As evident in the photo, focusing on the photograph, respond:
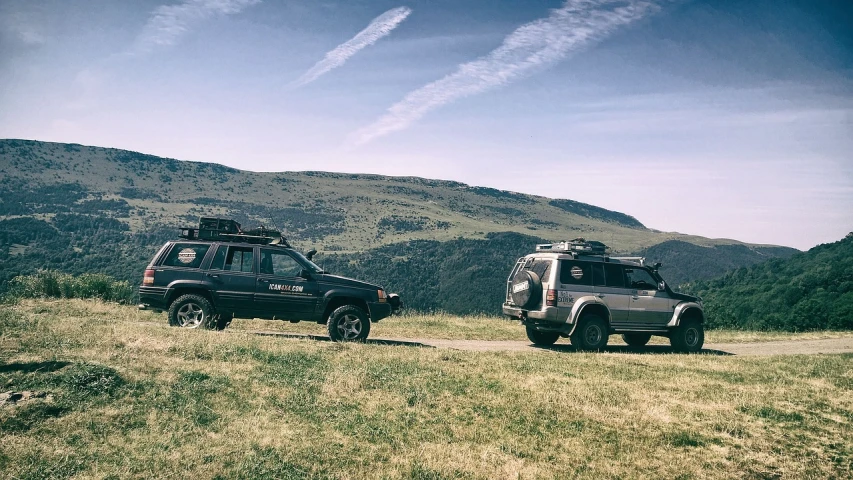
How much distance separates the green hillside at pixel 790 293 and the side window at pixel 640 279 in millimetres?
14452

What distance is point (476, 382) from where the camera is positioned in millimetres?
8555

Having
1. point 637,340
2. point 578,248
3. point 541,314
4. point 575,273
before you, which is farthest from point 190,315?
point 637,340

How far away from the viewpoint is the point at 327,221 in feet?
395

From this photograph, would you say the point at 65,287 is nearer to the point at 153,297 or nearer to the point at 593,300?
the point at 153,297

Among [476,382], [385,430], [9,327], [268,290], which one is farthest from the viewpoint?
[268,290]

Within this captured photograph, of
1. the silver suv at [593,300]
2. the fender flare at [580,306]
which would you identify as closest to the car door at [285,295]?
the silver suv at [593,300]

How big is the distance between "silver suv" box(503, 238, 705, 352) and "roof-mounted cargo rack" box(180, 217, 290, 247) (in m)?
6.28

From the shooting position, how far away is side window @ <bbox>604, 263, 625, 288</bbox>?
44.7ft

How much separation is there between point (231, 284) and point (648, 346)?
471 inches

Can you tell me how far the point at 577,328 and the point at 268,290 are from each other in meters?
7.65

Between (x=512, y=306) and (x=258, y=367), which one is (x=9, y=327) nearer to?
(x=258, y=367)

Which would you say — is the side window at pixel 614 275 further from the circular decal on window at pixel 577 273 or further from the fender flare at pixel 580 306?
the circular decal on window at pixel 577 273

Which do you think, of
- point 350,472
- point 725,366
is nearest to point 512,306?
point 725,366

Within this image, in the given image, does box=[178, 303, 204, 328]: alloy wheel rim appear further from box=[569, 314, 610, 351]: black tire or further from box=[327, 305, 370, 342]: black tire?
box=[569, 314, 610, 351]: black tire
